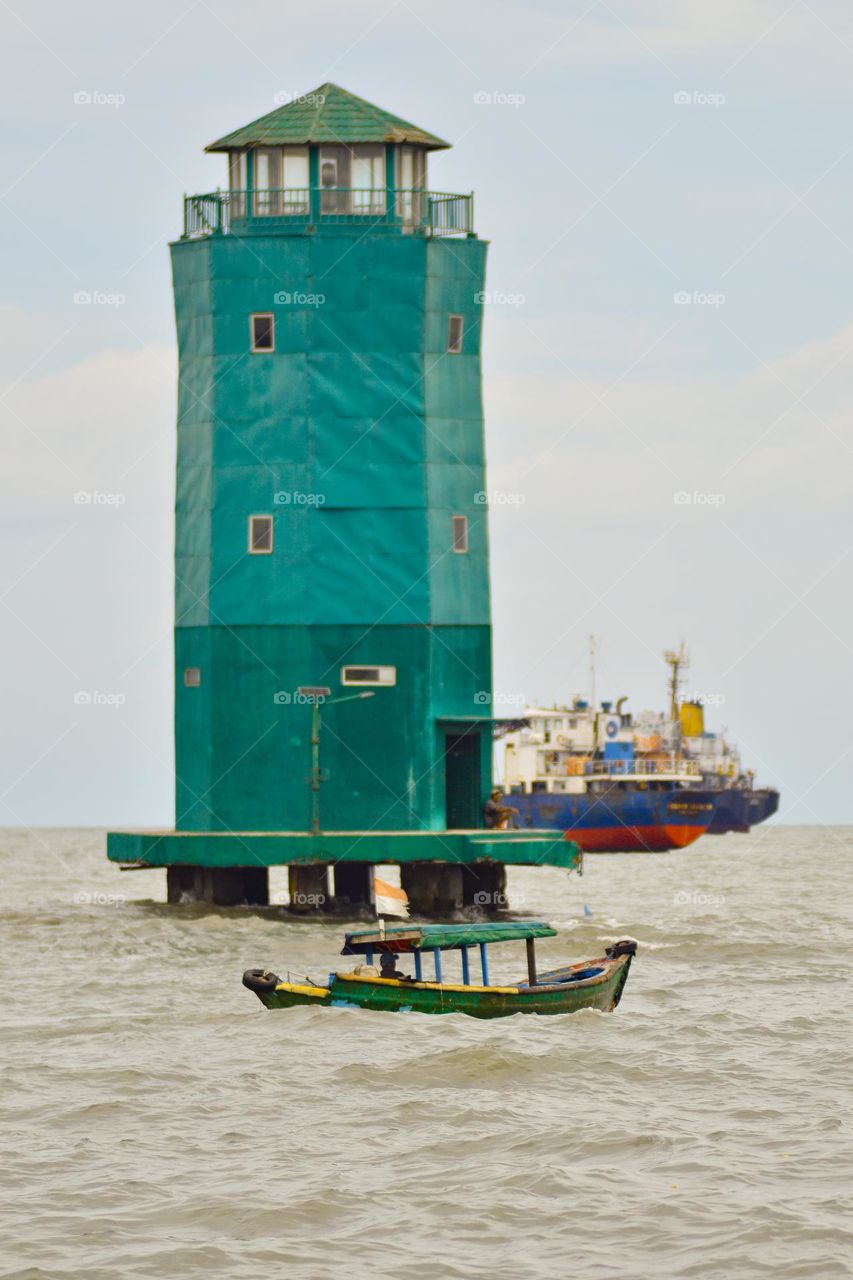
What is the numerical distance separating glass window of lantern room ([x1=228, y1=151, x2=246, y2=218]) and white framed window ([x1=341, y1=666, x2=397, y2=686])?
1080cm

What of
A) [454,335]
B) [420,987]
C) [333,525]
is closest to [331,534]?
[333,525]

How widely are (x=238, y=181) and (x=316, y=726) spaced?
1309 cm

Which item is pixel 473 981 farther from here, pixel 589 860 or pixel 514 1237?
pixel 589 860

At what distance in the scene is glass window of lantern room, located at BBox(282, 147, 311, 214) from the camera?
52031 mm

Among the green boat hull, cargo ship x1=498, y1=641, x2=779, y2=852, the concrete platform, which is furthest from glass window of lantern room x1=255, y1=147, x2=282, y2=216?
cargo ship x1=498, y1=641, x2=779, y2=852

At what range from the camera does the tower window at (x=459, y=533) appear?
5166 cm

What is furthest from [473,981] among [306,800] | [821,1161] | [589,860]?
[589,860]

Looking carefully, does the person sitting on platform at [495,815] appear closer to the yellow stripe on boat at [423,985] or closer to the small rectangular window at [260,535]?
the small rectangular window at [260,535]

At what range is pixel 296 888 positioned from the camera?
51.0 meters

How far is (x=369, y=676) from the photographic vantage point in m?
50.5

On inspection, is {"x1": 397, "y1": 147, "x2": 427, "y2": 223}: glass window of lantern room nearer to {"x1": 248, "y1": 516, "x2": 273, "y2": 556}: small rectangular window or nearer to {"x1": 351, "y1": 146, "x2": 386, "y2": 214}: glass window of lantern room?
{"x1": 351, "y1": 146, "x2": 386, "y2": 214}: glass window of lantern room

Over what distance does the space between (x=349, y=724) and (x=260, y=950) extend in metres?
7.31

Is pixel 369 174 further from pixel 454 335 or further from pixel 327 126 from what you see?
pixel 454 335

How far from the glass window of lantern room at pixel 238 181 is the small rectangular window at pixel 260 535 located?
725 cm
